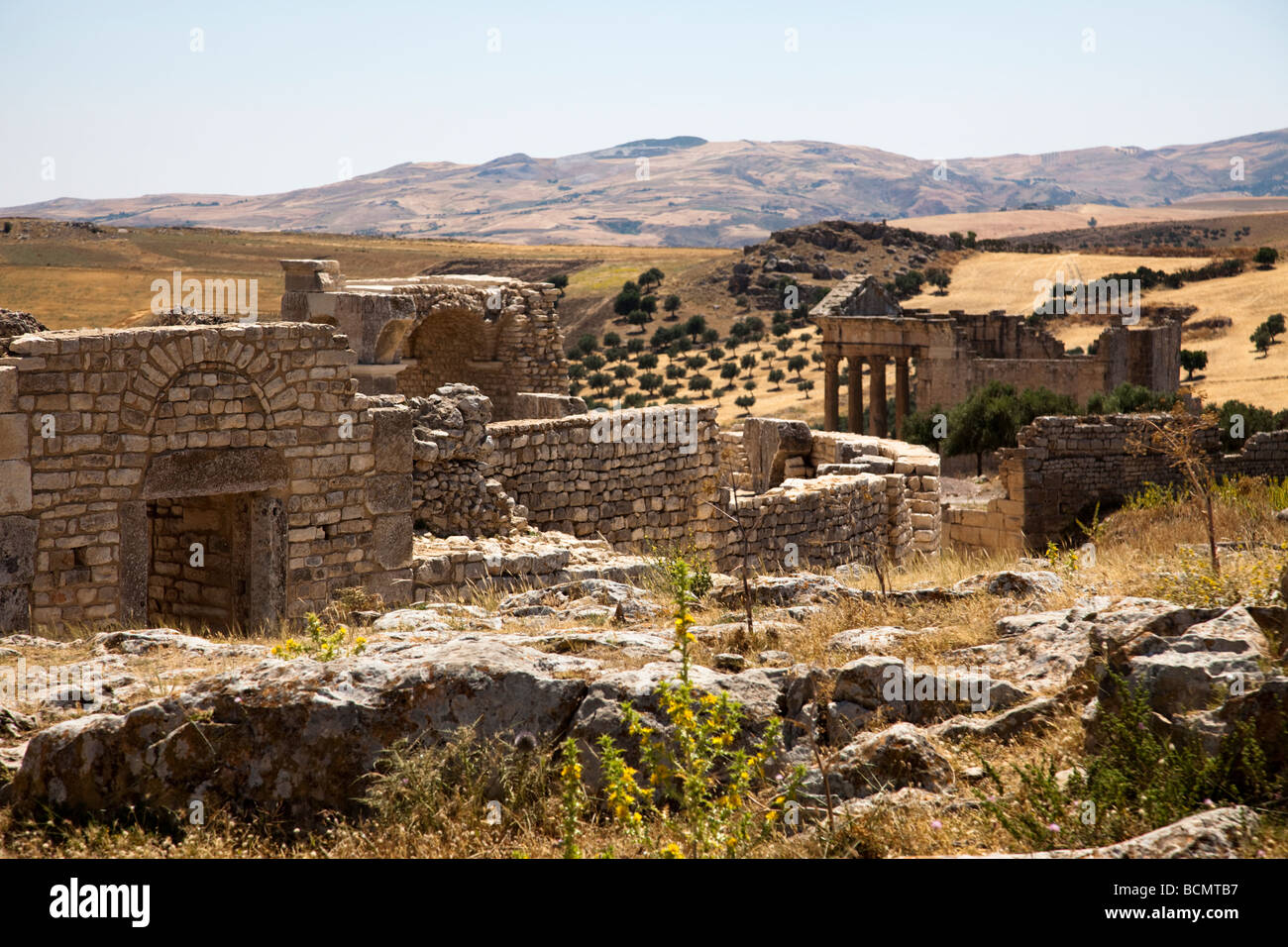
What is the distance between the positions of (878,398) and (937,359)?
8.27 ft

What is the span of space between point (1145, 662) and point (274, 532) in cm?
620

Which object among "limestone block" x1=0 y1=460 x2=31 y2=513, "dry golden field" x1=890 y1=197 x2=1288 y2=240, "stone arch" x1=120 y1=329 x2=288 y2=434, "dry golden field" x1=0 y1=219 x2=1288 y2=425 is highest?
"dry golden field" x1=890 y1=197 x2=1288 y2=240

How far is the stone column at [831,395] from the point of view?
3278 cm

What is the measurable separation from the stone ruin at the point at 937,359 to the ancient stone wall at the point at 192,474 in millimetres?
24386

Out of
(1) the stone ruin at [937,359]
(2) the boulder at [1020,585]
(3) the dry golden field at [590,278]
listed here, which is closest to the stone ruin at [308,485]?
(2) the boulder at [1020,585]

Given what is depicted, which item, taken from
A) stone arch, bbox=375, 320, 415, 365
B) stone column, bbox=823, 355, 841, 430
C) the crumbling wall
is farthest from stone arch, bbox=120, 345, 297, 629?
stone column, bbox=823, 355, 841, 430

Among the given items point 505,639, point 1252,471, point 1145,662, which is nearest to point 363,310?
point 505,639

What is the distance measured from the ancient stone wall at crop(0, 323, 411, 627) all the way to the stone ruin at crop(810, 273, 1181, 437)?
2439cm

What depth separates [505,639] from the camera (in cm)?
580

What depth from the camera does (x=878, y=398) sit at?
108ft

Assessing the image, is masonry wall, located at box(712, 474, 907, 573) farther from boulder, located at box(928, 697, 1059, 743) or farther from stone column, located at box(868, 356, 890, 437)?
stone column, located at box(868, 356, 890, 437)

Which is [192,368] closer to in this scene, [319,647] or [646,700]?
[319,647]

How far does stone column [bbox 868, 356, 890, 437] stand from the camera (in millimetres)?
32656

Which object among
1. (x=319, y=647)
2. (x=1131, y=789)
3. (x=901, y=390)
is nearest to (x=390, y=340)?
(x=319, y=647)
